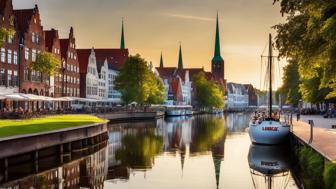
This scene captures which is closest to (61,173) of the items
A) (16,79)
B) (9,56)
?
(9,56)

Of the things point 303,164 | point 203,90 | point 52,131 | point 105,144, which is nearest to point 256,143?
point 105,144

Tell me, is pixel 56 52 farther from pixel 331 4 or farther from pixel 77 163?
pixel 331 4

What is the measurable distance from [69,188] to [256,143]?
87.3 feet

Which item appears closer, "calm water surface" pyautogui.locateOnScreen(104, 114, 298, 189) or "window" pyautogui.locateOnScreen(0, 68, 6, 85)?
"calm water surface" pyautogui.locateOnScreen(104, 114, 298, 189)

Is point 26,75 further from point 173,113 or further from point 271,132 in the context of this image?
point 173,113

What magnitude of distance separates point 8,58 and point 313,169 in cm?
5720

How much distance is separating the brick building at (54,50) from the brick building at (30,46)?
4.59 meters

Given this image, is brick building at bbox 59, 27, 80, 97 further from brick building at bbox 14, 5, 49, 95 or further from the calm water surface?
the calm water surface

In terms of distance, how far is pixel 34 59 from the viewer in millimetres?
82812

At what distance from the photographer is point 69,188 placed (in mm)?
25609

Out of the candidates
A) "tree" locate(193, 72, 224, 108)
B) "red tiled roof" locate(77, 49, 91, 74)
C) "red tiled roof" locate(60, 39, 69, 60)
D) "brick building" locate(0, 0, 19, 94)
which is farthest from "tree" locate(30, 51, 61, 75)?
"tree" locate(193, 72, 224, 108)

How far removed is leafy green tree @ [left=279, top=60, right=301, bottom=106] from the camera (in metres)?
111

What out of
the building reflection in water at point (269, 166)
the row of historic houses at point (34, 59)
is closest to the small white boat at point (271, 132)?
the building reflection in water at point (269, 166)

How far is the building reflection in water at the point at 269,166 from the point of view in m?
28.5
